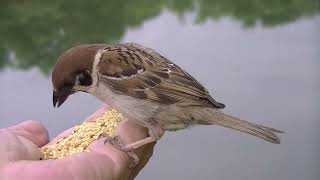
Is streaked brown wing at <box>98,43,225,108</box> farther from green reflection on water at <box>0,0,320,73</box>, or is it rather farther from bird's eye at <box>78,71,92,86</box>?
green reflection on water at <box>0,0,320,73</box>

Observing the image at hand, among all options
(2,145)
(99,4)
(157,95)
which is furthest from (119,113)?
(99,4)

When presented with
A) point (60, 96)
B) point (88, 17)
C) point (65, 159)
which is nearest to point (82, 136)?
point (60, 96)

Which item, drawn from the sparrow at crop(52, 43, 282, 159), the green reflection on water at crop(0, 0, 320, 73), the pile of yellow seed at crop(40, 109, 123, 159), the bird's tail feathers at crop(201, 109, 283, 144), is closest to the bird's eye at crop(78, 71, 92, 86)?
the sparrow at crop(52, 43, 282, 159)

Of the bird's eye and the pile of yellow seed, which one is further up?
the bird's eye

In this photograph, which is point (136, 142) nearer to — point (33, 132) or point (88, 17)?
point (33, 132)

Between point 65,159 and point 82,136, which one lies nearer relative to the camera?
point 65,159

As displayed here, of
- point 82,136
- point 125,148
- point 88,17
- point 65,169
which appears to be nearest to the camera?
point 65,169

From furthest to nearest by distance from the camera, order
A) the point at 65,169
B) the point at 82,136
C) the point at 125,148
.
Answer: the point at 82,136 → the point at 125,148 → the point at 65,169
